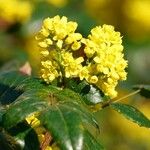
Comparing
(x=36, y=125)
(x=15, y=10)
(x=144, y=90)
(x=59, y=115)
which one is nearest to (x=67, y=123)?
(x=59, y=115)

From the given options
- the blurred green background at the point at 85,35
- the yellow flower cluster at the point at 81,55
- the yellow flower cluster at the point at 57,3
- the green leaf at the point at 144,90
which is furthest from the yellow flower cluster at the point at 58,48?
the yellow flower cluster at the point at 57,3

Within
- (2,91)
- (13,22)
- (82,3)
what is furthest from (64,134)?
(82,3)

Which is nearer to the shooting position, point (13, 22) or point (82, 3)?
point (13, 22)

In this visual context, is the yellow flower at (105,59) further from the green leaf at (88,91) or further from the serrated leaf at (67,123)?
the serrated leaf at (67,123)

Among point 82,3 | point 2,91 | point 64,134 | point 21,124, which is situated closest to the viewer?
point 64,134

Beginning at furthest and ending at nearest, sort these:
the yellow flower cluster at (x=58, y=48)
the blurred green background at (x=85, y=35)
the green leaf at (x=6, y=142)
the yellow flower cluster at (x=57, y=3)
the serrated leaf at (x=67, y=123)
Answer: the yellow flower cluster at (x=57, y=3)
the blurred green background at (x=85, y=35)
the yellow flower cluster at (x=58, y=48)
the green leaf at (x=6, y=142)
the serrated leaf at (x=67, y=123)

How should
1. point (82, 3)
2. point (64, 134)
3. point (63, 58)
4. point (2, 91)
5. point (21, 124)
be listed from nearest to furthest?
point (64, 134)
point (21, 124)
point (63, 58)
point (2, 91)
point (82, 3)

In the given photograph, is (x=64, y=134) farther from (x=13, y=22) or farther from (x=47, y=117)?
(x=13, y=22)
